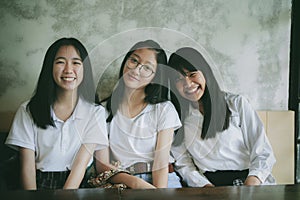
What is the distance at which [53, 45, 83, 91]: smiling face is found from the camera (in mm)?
1371

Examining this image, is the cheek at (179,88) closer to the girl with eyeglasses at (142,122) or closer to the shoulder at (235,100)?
the girl with eyeglasses at (142,122)

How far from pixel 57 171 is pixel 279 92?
88 centimetres

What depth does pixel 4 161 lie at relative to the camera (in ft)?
4.42

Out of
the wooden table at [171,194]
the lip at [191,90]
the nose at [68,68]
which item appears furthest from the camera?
the lip at [191,90]

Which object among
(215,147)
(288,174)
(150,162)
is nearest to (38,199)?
(150,162)

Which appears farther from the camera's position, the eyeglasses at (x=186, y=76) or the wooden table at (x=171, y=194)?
the eyeglasses at (x=186, y=76)

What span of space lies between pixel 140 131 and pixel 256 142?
46 centimetres

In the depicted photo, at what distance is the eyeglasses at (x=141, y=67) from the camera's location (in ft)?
4.68

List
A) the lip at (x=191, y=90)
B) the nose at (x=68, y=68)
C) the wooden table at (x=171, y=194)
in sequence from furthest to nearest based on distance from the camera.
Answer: the lip at (x=191, y=90) < the nose at (x=68, y=68) < the wooden table at (x=171, y=194)

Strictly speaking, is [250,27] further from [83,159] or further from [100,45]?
[83,159]

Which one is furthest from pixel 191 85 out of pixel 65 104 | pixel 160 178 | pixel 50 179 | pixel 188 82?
pixel 50 179

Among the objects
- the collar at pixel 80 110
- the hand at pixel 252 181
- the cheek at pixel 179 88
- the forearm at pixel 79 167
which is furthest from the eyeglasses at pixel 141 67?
the hand at pixel 252 181

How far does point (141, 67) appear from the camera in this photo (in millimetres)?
1430

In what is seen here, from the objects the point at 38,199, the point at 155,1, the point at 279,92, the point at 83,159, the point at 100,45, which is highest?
the point at 155,1
